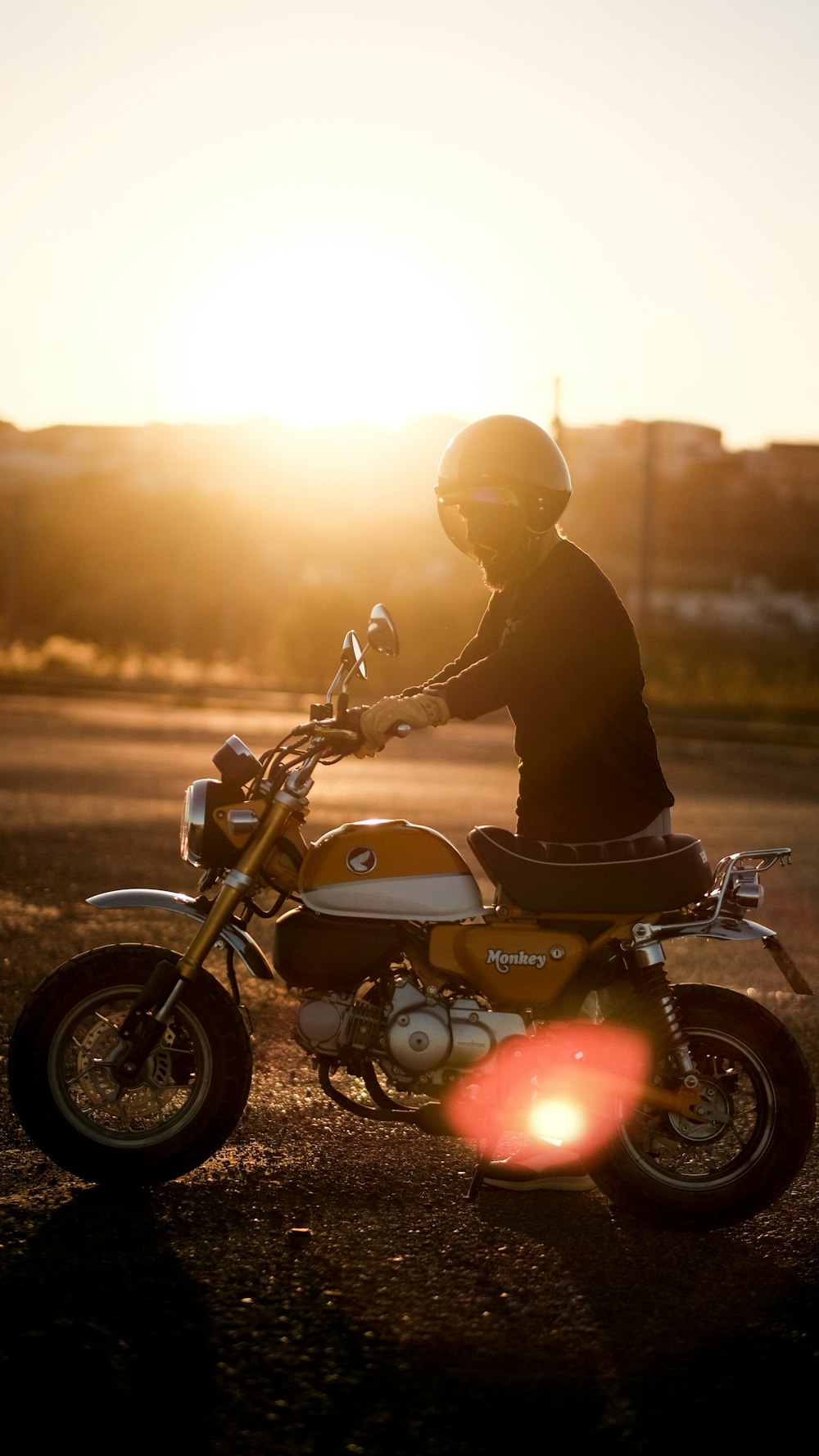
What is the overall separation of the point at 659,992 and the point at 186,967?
1.25 metres

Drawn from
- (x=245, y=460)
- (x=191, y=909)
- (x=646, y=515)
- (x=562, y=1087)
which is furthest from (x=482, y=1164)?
(x=245, y=460)

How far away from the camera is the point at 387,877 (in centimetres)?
434

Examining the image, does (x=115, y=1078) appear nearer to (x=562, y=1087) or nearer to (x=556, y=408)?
(x=562, y=1087)

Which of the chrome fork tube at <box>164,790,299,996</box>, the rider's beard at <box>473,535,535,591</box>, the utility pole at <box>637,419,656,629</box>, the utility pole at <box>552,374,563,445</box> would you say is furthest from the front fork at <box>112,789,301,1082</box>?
the utility pole at <box>637,419,656,629</box>

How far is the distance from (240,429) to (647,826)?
263 ft

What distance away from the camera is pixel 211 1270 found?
383 cm

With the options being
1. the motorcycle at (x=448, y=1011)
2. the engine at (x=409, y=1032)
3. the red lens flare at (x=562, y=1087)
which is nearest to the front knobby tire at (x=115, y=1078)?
the motorcycle at (x=448, y=1011)

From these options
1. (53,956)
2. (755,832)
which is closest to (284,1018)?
(53,956)

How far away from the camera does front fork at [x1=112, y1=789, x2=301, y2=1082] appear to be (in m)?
4.33

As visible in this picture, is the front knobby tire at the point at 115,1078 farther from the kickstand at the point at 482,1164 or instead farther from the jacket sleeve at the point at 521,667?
the jacket sleeve at the point at 521,667

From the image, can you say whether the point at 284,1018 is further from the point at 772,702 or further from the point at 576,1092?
the point at 772,702

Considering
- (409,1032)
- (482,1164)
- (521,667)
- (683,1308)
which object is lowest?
(683,1308)

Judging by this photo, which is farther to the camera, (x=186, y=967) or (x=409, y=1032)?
(x=186, y=967)

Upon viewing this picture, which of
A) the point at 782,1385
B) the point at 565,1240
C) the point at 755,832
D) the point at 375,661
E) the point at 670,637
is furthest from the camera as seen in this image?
the point at 670,637
